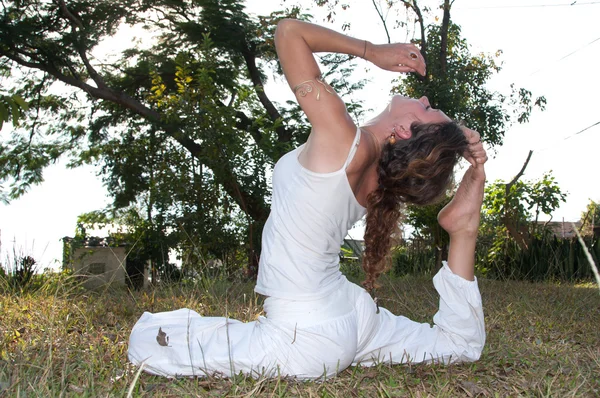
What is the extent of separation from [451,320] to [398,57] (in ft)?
3.95

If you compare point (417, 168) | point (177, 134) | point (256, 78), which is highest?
point (256, 78)

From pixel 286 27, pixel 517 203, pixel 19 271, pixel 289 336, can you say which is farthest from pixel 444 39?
pixel 289 336

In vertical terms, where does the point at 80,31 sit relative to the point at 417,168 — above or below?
above

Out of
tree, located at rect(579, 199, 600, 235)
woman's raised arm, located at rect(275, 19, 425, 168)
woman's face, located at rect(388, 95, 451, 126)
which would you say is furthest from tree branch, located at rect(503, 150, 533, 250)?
woman's raised arm, located at rect(275, 19, 425, 168)

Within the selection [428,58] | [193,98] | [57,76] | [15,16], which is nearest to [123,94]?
[57,76]

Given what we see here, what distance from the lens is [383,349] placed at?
8.83 ft

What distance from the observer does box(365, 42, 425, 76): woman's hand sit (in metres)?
2.29

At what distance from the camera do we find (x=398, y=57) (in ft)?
7.55

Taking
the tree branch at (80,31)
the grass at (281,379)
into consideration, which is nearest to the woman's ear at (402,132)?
the grass at (281,379)

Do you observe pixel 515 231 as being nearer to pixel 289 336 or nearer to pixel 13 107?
pixel 289 336

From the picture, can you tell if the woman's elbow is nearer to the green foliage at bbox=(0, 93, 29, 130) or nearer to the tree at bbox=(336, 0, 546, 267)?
the green foliage at bbox=(0, 93, 29, 130)

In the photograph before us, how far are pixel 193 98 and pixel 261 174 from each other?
1.50 m

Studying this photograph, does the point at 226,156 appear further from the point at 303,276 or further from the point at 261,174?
the point at 303,276

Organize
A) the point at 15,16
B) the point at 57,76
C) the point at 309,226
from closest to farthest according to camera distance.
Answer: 1. the point at 309,226
2. the point at 15,16
3. the point at 57,76
